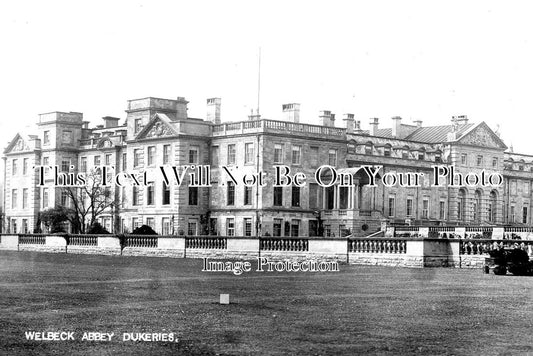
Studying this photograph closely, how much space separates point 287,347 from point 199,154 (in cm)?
6670

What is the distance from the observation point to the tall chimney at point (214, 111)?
8306cm

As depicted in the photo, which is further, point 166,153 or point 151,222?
point 151,222

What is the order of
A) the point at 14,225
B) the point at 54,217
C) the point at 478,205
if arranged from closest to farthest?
the point at 54,217, the point at 478,205, the point at 14,225

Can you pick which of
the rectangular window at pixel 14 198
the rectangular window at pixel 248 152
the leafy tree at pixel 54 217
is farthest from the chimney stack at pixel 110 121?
the rectangular window at pixel 248 152

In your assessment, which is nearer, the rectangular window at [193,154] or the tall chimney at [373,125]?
the rectangular window at [193,154]

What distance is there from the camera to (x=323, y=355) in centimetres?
1286

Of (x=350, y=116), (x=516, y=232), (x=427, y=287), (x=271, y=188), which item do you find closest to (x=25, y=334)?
(x=427, y=287)

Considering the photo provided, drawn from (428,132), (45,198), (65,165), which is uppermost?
(428,132)

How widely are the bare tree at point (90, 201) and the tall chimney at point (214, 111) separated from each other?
11.0 meters

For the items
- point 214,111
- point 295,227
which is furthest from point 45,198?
point 295,227

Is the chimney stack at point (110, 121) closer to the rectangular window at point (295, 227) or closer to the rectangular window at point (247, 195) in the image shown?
the rectangular window at point (247, 195)

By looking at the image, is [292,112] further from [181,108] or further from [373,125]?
[373,125]

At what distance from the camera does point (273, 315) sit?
17.8m

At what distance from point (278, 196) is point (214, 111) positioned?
10080mm
